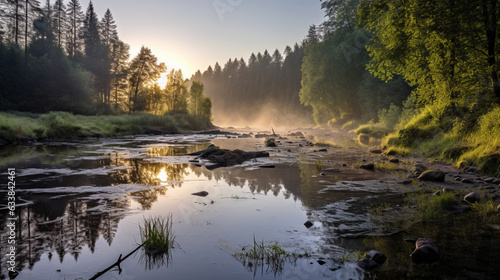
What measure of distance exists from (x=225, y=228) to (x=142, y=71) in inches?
2261

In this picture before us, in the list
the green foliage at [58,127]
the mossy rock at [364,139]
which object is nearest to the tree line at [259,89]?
the mossy rock at [364,139]

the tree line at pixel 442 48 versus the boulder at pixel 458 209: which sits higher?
the tree line at pixel 442 48

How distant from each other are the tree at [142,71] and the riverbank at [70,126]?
40.6 feet

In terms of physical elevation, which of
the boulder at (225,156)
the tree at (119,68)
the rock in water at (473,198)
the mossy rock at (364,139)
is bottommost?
the rock in water at (473,198)

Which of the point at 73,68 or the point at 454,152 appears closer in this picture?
the point at 454,152

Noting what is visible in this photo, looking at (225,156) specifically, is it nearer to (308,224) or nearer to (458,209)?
(308,224)

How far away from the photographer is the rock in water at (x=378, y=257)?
13.1 feet

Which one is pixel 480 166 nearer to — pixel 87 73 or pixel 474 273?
pixel 474 273

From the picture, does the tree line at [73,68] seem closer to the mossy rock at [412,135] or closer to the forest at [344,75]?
the forest at [344,75]

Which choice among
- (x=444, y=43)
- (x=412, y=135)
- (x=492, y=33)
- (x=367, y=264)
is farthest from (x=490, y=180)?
(x=412, y=135)

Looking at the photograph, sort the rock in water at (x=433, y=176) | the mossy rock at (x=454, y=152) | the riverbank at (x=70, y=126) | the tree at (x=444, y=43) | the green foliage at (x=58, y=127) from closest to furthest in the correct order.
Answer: the rock in water at (x=433, y=176), the tree at (x=444, y=43), the mossy rock at (x=454, y=152), the riverbank at (x=70, y=126), the green foliage at (x=58, y=127)

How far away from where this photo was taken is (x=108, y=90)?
67.9 metres

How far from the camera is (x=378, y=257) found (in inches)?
158

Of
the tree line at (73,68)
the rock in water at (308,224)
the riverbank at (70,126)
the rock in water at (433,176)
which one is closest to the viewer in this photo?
the rock in water at (308,224)
